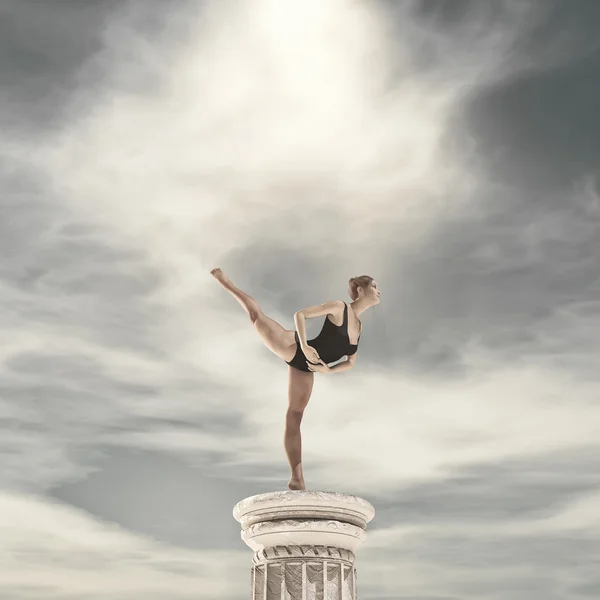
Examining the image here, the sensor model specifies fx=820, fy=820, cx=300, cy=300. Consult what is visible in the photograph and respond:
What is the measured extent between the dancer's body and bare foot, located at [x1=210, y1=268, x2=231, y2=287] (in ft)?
2.17

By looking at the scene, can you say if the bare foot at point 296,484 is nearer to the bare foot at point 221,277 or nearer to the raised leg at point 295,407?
the raised leg at point 295,407

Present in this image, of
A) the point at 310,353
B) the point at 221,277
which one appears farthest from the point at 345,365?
the point at 221,277

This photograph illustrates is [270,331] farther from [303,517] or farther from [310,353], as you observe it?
[303,517]

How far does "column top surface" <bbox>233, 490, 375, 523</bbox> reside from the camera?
6461 mm

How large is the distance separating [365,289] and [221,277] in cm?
153

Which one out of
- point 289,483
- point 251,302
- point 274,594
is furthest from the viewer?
point 251,302

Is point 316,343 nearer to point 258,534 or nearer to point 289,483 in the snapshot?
point 289,483

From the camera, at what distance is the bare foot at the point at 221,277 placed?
845 centimetres

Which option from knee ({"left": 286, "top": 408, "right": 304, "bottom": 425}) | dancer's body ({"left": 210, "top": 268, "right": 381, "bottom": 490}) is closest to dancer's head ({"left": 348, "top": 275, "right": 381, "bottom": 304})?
dancer's body ({"left": 210, "top": 268, "right": 381, "bottom": 490})

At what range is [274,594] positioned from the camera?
6.46 meters

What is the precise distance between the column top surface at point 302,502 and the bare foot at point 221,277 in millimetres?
2525

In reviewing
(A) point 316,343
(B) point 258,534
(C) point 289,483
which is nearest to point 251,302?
(A) point 316,343

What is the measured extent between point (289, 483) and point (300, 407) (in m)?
0.72

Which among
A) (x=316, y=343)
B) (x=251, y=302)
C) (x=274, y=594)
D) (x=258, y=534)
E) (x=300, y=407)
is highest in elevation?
(x=251, y=302)
